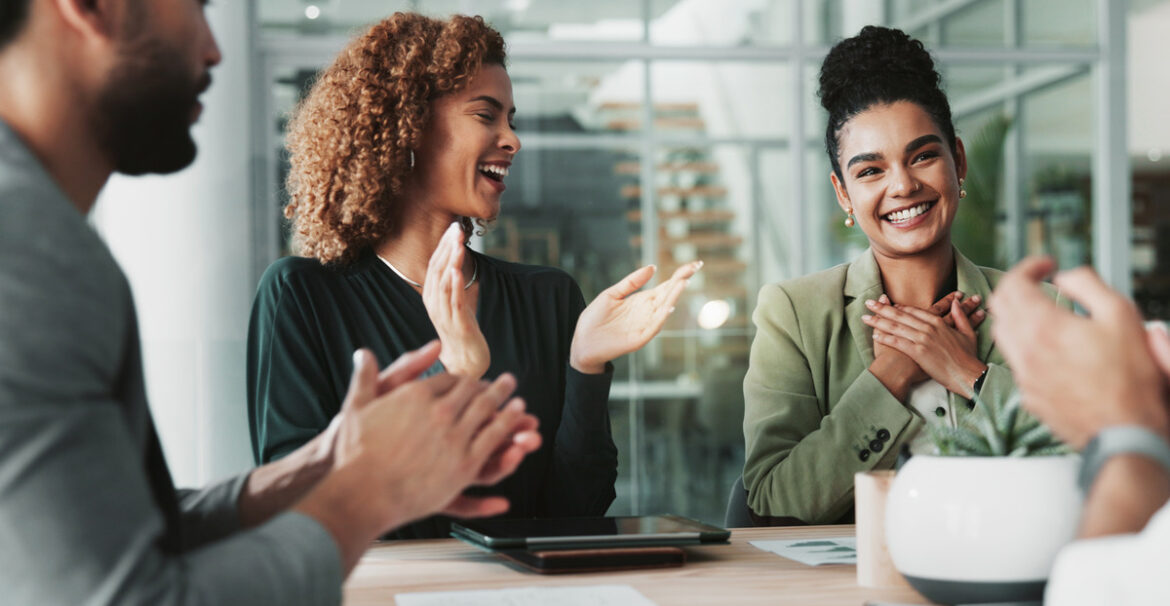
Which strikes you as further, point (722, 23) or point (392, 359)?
point (722, 23)

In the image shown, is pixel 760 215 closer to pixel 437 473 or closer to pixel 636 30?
pixel 636 30

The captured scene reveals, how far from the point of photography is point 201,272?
16.6ft

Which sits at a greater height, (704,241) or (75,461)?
(704,241)

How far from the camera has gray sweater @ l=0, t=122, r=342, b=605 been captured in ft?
2.38

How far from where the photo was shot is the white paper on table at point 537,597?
1192 millimetres

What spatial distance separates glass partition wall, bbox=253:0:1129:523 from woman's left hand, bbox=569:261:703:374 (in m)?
3.66

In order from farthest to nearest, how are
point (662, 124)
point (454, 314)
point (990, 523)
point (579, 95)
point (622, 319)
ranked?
point (662, 124), point (579, 95), point (622, 319), point (454, 314), point (990, 523)

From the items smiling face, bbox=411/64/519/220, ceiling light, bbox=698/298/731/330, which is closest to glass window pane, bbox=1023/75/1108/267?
ceiling light, bbox=698/298/731/330

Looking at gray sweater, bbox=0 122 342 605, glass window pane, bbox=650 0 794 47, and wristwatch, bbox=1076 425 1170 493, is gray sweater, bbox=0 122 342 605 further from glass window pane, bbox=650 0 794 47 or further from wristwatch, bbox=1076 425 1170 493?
glass window pane, bbox=650 0 794 47

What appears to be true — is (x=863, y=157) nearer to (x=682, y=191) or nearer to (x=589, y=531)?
(x=589, y=531)

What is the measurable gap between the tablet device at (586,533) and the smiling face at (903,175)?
91 centimetres

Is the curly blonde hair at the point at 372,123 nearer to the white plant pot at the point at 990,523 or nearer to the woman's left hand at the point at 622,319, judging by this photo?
the woman's left hand at the point at 622,319

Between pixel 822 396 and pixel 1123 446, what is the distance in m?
1.37

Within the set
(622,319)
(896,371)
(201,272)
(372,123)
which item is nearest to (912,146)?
(896,371)
